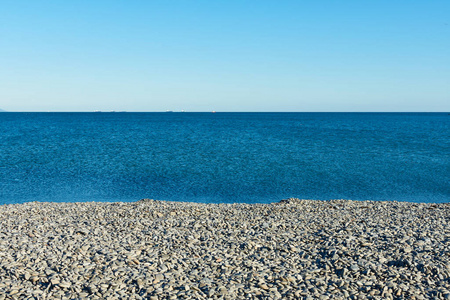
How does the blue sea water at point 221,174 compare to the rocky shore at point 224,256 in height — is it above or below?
below

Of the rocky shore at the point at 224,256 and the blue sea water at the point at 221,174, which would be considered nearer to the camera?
the rocky shore at the point at 224,256

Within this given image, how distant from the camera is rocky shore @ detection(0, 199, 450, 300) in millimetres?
8883

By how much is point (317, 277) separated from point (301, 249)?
79.4 inches

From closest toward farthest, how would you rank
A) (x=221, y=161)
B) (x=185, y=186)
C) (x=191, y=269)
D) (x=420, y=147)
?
(x=191, y=269)
(x=185, y=186)
(x=221, y=161)
(x=420, y=147)

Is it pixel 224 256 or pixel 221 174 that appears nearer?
pixel 224 256

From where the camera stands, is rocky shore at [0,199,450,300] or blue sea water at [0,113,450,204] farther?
blue sea water at [0,113,450,204]

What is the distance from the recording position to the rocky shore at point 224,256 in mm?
8883

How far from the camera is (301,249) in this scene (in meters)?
11.6

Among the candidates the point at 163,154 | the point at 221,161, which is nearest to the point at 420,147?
the point at 221,161

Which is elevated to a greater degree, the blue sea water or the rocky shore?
the rocky shore

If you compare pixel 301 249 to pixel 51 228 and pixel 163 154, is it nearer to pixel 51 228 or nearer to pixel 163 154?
pixel 51 228

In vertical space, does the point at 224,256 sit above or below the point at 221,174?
above

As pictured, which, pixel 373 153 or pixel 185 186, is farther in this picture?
pixel 373 153

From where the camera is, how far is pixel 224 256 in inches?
434
